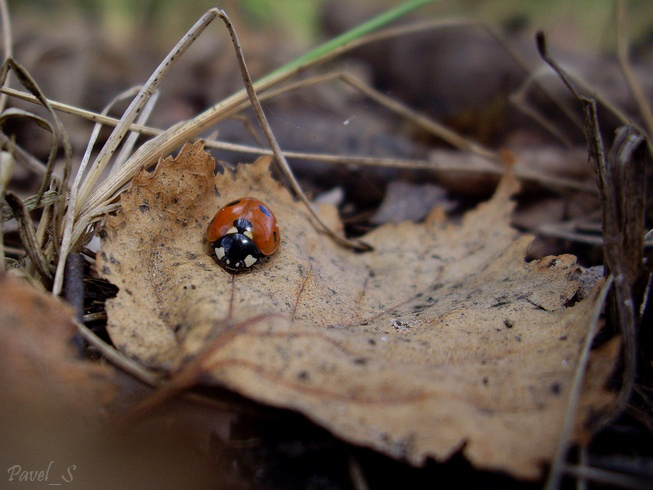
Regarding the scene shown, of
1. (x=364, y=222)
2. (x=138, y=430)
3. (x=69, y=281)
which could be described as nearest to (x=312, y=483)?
(x=138, y=430)

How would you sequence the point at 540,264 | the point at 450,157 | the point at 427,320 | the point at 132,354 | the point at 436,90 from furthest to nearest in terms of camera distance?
the point at 436,90 < the point at 450,157 < the point at 540,264 < the point at 427,320 < the point at 132,354

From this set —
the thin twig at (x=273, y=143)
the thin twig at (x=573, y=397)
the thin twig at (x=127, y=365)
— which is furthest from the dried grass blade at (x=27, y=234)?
the thin twig at (x=573, y=397)

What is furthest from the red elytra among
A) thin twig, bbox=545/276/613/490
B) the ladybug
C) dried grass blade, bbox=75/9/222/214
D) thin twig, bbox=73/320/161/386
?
thin twig, bbox=545/276/613/490

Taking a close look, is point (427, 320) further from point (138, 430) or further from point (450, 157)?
point (450, 157)

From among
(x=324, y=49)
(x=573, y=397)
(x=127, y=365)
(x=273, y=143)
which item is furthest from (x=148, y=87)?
(x=573, y=397)

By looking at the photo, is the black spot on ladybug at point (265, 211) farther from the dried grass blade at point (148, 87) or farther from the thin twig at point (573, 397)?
the thin twig at point (573, 397)

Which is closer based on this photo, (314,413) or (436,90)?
(314,413)
